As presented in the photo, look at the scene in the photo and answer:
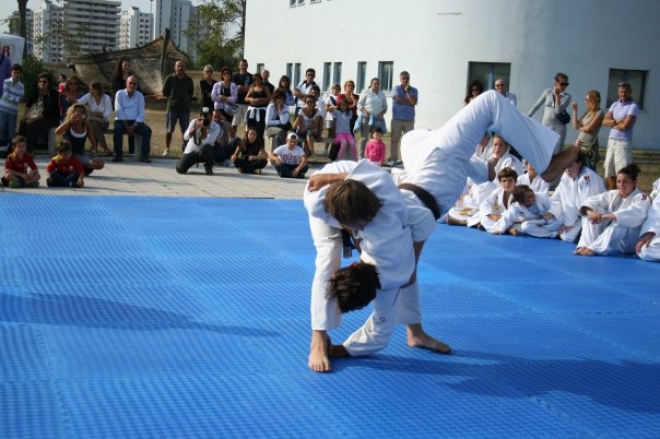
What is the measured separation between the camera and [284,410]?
3.89m

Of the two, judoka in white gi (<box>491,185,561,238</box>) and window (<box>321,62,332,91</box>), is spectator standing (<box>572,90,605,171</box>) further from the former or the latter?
window (<box>321,62,332,91</box>)

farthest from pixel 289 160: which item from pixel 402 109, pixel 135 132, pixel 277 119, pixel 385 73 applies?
pixel 385 73

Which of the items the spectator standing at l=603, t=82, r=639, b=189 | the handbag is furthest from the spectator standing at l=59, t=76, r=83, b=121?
the spectator standing at l=603, t=82, r=639, b=189

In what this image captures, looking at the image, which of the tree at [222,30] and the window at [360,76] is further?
the tree at [222,30]

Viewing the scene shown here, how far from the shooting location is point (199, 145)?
13289mm

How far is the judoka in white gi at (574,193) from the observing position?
9.05 meters

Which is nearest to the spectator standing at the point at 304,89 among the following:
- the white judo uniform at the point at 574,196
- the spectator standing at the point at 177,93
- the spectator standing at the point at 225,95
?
the spectator standing at the point at 225,95

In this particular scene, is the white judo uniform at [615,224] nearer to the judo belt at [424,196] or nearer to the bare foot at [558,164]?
the bare foot at [558,164]

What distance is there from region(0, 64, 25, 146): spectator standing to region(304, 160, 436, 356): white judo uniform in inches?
404

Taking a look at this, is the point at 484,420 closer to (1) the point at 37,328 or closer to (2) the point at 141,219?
(1) the point at 37,328

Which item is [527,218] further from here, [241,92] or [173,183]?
[241,92]

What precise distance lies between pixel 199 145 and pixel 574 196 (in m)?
6.16

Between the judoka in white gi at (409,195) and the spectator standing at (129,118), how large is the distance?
31.5 feet

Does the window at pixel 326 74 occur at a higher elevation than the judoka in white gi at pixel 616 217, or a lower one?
higher
